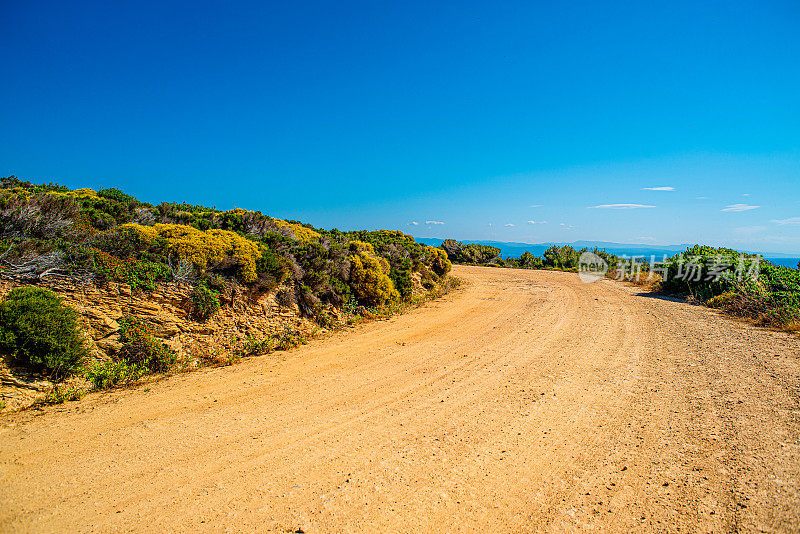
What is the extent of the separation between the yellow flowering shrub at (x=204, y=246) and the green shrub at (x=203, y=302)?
2.06 ft

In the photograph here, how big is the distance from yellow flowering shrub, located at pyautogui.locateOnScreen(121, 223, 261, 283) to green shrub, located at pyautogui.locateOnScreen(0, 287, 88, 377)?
2.24 m

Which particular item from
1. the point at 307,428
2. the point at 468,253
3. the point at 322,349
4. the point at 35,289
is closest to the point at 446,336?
the point at 322,349

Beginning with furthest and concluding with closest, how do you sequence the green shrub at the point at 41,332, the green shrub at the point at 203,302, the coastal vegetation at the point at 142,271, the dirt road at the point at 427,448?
the green shrub at the point at 203,302 → the coastal vegetation at the point at 142,271 → the green shrub at the point at 41,332 → the dirt road at the point at 427,448

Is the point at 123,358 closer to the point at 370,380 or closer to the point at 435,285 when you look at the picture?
the point at 370,380

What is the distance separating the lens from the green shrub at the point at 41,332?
4.39 meters

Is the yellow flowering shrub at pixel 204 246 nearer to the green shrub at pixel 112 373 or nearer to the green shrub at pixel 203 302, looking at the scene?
the green shrub at pixel 203 302

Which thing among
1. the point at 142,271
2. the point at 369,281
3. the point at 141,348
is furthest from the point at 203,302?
the point at 369,281

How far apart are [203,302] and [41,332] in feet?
7.26

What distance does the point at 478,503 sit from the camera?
2.88 m

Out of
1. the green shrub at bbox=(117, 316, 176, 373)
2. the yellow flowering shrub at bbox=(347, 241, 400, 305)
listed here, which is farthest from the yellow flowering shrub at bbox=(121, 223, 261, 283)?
the yellow flowering shrub at bbox=(347, 241, 400, 305)

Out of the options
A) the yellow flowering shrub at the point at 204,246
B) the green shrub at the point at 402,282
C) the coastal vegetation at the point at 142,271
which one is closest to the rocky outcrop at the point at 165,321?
the coastal vegetation at the point at 142,271

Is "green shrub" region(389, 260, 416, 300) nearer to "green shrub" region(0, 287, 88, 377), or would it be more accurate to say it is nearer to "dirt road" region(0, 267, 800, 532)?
"dirt road" region(0, 267, 800, 532)

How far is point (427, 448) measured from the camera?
11.9 ft

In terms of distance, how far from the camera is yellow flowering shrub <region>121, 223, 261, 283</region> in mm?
6992
